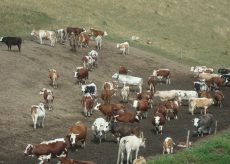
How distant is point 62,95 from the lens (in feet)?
121

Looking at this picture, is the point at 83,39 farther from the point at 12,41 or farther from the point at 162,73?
the point at 162,73

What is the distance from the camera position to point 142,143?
2616cm

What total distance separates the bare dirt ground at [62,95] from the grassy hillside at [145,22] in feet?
20.0

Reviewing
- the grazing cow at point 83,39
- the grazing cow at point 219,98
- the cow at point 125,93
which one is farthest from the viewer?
the grazing cow at point 83,39

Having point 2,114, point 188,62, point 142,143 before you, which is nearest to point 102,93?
point 2,114

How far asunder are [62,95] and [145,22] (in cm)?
3201

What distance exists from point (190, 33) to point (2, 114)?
4022 cm

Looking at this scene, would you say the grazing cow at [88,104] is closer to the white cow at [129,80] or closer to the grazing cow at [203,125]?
the grazing cow at [203,125]

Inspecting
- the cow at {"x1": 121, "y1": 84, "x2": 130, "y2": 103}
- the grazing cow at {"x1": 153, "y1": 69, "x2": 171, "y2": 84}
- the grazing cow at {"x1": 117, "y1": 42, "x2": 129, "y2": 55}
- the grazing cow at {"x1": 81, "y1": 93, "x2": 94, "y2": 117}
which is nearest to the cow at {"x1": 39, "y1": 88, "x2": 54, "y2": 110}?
the grazing cow at {"x1": 81, "y1": 93, "x2": 94, "y2": 117}

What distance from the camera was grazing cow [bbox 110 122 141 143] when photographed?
91.6 feet

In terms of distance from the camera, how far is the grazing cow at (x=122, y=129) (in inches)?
1099

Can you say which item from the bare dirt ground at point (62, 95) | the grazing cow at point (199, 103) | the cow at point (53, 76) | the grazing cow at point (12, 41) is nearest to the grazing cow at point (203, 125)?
the bare dirt ground at point (62, 95)

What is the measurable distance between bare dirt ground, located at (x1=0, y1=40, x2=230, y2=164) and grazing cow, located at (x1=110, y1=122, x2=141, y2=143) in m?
0.57

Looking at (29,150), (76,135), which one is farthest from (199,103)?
(29,150)
